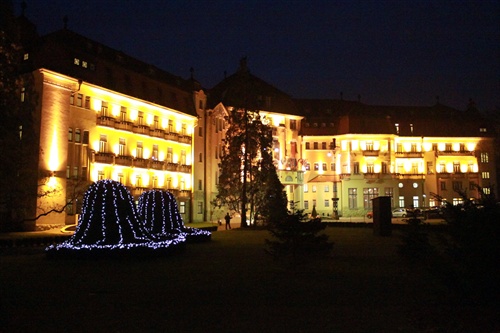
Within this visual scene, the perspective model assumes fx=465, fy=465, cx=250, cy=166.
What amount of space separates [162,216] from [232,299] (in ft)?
64.0

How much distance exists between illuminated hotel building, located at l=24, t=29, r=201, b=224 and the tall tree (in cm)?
1015

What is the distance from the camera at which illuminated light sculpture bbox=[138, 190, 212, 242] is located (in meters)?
30.2

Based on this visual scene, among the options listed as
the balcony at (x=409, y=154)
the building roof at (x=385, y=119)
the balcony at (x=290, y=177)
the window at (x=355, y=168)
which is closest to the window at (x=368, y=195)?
the window at (x=355, y=168)

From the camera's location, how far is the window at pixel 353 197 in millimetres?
81750

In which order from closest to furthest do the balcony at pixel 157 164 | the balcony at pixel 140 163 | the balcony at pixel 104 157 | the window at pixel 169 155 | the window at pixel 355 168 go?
the balcony at pixel 104 157 < the balcony at pixel 140 163 < the balcony at pixel 157 164 < the window at pixel 169 155 < the window at pixel 355 168

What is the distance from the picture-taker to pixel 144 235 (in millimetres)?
23562

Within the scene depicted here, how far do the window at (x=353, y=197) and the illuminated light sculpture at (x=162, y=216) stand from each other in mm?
54137

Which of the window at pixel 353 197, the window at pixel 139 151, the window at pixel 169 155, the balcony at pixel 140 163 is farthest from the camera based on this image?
the window at pixel 353 197

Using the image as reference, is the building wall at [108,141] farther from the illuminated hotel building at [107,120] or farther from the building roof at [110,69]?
the building roof at [110,69]

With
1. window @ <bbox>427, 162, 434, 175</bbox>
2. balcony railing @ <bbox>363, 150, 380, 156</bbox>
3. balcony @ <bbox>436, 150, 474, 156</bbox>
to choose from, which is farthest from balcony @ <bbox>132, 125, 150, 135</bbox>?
balcony @ <bbox>436, 150, 474, 156</bbox>

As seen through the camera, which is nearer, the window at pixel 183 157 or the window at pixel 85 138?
the window at pixel 85 138

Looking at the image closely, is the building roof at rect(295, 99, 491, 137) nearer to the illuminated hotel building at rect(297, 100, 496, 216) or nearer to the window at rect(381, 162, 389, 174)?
the illuminated hotel building at rect(297, 100, 496, 216)

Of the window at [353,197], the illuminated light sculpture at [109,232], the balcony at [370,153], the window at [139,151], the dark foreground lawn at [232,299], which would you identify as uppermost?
the balcony at [370,153]

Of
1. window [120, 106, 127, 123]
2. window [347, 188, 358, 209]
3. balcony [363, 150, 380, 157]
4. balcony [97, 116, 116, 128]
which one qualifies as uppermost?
window [120, 106, 127, 123]
